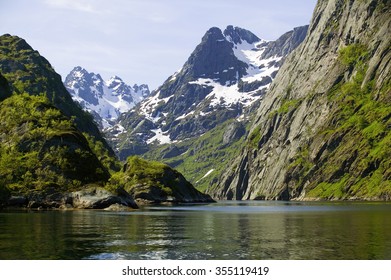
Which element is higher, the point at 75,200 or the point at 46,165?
the point at 46,165

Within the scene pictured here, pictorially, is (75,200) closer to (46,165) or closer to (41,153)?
(46,165)

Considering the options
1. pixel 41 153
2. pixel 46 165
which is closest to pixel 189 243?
pixel 46 165

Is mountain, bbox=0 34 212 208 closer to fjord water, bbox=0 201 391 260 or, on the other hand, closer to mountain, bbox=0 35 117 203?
mountain, bbox=0 35 117 203

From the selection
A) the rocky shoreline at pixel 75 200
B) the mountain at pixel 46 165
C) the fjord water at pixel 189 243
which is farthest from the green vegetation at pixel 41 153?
the fjord water at pixel 189 243

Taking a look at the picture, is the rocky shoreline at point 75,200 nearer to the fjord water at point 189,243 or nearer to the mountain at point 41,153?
the mountain at point 41,153

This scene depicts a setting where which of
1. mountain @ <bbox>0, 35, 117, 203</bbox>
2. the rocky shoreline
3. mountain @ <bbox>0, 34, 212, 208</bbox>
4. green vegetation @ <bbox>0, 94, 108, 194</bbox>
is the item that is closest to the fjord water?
the rocky shoreline

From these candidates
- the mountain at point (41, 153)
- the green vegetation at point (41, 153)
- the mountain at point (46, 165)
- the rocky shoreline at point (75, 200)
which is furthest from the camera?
the green vegetation at point (41, 153)

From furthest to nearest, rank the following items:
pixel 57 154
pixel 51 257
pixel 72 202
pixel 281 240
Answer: pixel 57 154
pixel 72 202
pixel 281 240
pixel 51 257

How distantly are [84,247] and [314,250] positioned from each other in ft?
78.8

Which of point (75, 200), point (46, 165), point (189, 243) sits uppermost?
point (46, 165)

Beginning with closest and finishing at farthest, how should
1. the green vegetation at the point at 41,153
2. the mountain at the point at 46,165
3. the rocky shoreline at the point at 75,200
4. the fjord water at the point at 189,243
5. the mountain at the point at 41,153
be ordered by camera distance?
1. the fjord water at the point at 189,243
2. the rocky shoreline at the point at 75,200
3. the mountain at the point at 46,165
4. the mountain at the point at 41,153
5. the green vegetation at the point at 41,153
